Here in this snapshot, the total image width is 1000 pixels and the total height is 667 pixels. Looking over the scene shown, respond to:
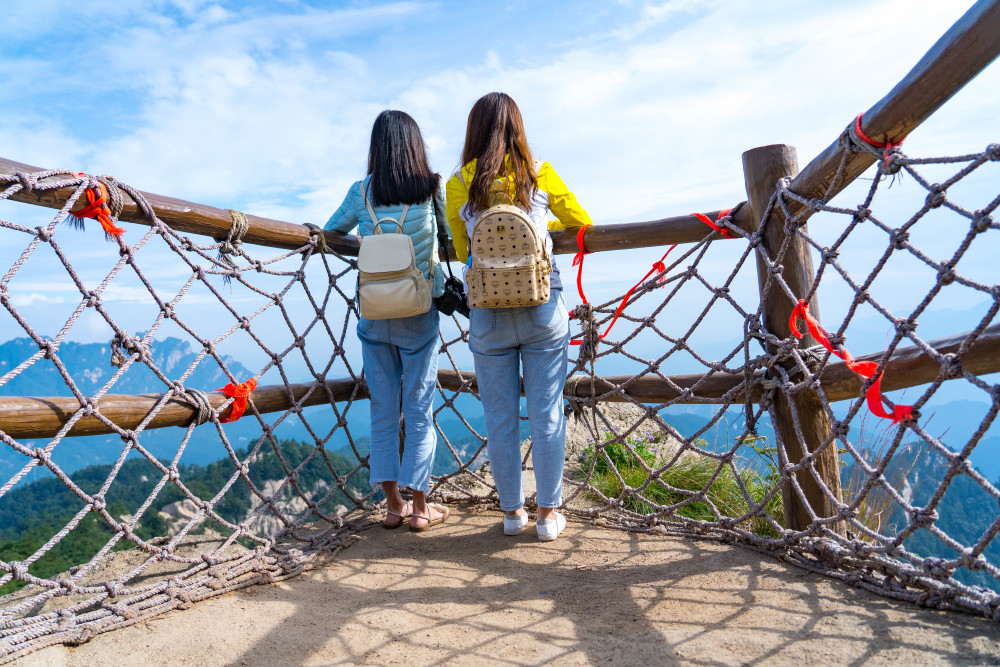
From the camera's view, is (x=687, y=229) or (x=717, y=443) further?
(x=717, y=443)

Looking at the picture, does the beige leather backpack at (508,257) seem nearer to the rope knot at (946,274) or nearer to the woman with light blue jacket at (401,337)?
the woman with light blue jacket at (401,337)

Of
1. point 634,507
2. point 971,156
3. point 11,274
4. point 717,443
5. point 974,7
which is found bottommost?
point 634,507

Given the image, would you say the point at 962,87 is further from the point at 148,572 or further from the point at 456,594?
the point at 148,572

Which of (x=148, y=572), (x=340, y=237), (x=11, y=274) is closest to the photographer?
(x=11, y=274)

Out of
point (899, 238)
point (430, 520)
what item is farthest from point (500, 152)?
point (430, 520)

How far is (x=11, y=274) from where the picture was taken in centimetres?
170

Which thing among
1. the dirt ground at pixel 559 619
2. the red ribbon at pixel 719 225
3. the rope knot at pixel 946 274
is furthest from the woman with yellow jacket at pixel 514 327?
the rope knot at pixel 946 274

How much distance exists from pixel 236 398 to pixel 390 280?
28.2 inches

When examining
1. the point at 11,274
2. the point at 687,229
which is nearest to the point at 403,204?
the point at 687,229

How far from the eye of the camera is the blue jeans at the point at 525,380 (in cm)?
229

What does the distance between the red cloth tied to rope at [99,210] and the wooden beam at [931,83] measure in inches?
84.5

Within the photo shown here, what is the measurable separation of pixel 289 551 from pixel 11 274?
1325mm

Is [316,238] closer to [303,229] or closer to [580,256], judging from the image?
[303,229]

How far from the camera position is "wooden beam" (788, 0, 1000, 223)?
133cm
